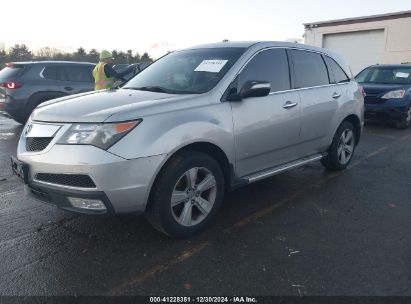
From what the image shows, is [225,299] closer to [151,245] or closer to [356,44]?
[151,245]

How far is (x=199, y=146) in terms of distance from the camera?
3.47 m

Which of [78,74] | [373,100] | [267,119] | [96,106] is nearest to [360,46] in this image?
[373,100]

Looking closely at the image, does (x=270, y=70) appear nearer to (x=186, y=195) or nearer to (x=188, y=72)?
(x=188, y=72)

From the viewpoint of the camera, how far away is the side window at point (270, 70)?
3982 millimetres

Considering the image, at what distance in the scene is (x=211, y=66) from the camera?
396cm

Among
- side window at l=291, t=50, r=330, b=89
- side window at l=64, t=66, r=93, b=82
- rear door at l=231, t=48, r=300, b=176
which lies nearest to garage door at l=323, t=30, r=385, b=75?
side window at l=64, t=66, r=93, b=82

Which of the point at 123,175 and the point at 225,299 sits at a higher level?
the point at 123,175

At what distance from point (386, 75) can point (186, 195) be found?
29.9 feet

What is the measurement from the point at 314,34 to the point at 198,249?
79.9 feet

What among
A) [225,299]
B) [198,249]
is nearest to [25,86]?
[198,249]

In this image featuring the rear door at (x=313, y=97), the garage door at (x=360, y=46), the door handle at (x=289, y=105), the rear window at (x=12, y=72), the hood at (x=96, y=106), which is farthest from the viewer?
the garage door at (x=360, y=46)

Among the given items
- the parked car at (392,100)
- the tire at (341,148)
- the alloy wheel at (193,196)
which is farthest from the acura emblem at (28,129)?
the parked car at (392,100)

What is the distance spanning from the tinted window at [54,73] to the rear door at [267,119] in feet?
21.1

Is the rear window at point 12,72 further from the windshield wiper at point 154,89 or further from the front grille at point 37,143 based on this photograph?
the front grille at point 37,143
